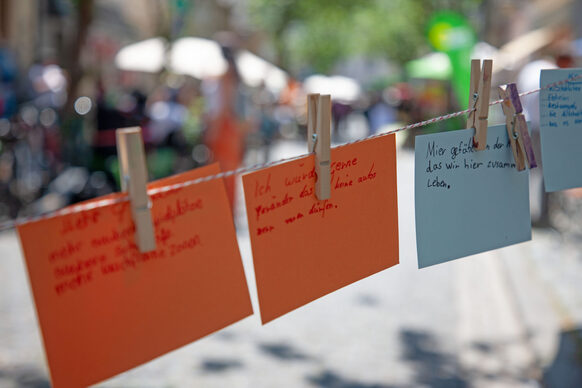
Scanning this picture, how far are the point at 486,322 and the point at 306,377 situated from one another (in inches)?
65.9

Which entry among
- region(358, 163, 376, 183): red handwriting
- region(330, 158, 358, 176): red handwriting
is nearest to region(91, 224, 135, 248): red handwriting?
region(330, 158, 358, 176): red handwriting

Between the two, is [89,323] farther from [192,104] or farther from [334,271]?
[192,104]

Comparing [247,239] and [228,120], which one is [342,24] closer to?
[228,120]

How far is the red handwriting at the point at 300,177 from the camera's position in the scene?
1623 mm

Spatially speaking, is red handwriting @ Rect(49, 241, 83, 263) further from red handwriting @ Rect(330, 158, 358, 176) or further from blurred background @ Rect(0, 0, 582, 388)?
blurred background @ Rect(0, 0, 582, 388)

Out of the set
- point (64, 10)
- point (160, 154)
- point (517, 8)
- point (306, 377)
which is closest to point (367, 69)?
point (517, 8)

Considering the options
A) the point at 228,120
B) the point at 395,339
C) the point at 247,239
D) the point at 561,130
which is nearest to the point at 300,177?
the point at 561,130

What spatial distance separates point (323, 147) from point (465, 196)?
53 centimetres

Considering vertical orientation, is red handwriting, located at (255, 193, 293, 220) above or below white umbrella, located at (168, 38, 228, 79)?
below

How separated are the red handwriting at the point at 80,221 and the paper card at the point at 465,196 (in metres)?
0.88

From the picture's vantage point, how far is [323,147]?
166cm

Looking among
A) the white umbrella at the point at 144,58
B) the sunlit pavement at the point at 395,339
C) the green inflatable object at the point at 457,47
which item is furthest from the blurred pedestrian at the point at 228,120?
the green inflatable object at the point at 457,47

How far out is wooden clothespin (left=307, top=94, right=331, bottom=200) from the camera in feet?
5.38

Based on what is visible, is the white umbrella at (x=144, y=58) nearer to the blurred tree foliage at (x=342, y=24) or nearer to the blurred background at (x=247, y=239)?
the blurred background at (x=247, y=239)
